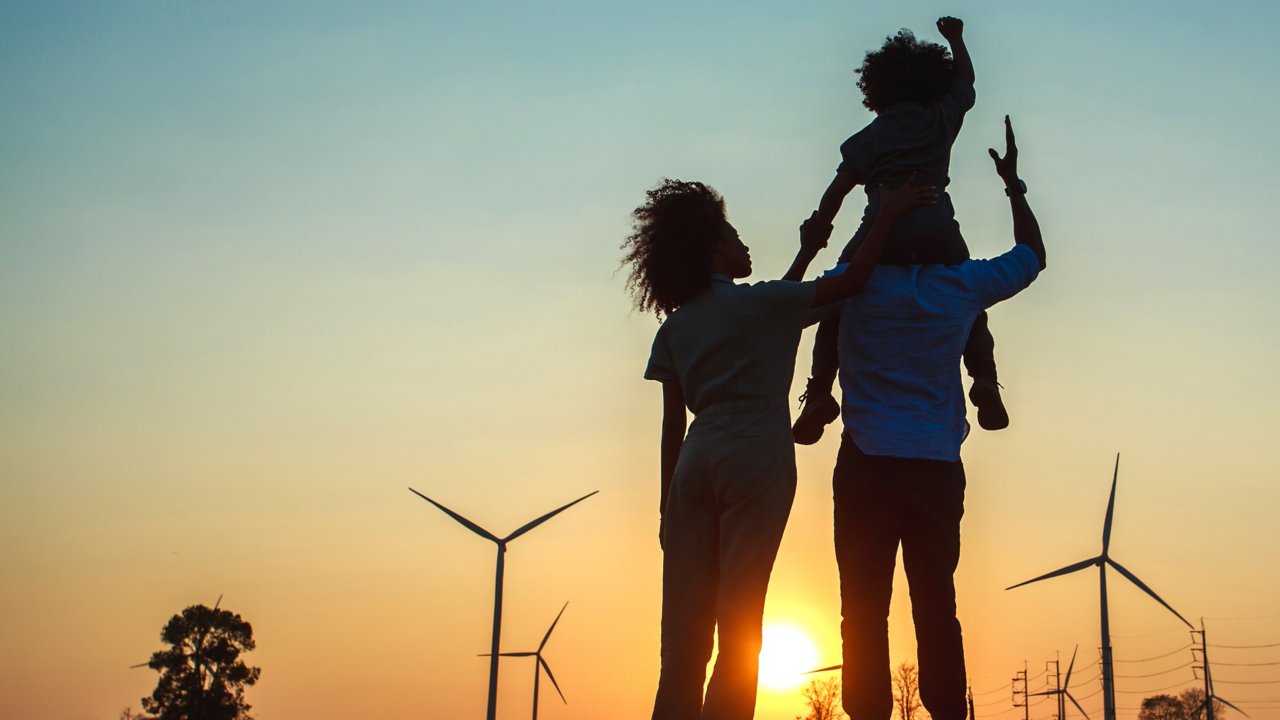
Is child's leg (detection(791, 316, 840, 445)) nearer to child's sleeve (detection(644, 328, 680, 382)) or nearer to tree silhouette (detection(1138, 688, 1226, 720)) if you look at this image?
child's sleeve (detection(644, 328, 680, 382))

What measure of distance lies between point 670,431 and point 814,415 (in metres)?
1.24

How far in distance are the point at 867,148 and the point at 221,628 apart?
353 feet

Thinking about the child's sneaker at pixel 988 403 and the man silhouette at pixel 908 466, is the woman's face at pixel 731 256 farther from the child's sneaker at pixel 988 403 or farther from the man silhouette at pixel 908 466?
the child's sneaker at pixel 988 403

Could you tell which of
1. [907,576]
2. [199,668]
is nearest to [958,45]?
[907,576]

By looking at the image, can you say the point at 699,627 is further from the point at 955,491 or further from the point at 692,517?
the point at 955,491

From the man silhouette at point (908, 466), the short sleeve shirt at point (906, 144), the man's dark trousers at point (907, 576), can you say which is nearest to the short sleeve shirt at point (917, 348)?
the man silhouette at point (908, 466)

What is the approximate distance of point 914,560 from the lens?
8.48 metres

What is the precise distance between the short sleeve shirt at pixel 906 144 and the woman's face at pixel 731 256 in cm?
112

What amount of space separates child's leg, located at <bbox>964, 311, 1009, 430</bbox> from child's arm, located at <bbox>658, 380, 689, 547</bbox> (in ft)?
7.00

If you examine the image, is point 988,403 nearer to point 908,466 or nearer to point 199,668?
point 908,466

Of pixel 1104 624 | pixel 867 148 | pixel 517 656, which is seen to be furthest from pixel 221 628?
pixel 867 148

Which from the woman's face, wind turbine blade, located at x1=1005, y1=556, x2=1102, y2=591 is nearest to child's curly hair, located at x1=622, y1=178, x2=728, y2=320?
the woman's face

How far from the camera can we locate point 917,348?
8.61 m

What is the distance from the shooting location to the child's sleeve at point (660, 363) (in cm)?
820
